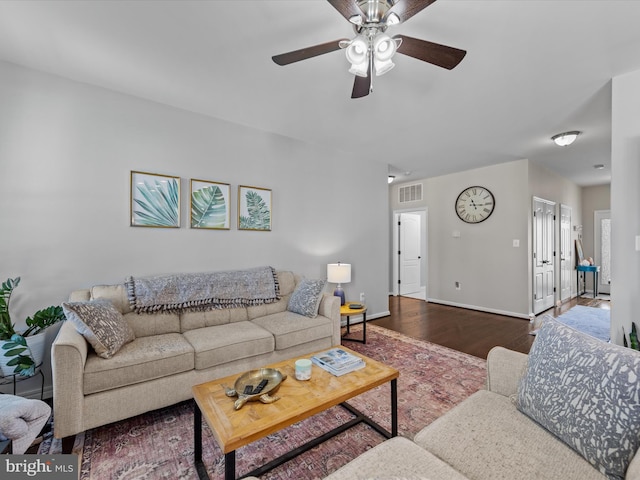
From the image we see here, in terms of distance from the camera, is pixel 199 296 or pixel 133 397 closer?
pixel 133 397

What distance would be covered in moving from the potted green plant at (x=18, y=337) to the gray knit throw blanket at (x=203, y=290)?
518 mm

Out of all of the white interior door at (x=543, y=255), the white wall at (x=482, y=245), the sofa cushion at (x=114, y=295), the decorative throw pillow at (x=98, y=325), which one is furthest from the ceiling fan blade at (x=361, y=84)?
the white interior door at (x=543, y=255)

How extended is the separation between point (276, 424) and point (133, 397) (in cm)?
119

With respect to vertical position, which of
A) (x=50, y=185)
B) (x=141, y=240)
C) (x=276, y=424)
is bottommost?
(x=276, y=424)

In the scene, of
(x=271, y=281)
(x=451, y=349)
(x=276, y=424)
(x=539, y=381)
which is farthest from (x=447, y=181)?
(x=276, y=424)

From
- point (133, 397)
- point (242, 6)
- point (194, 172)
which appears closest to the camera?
point (242, 6)

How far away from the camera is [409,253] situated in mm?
6816

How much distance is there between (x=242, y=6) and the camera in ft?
5.40

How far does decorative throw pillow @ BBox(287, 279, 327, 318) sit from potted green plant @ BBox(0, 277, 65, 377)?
1.88 m

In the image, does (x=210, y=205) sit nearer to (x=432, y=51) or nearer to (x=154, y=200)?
(x=154, y=200)

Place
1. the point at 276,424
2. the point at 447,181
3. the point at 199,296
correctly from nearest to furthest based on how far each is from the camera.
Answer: the point at 276,424 < the point at 199,296 < the point at 447,181

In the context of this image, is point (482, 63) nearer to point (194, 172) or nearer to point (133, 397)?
point (194, 172)

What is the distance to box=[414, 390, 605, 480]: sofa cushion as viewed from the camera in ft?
3.10

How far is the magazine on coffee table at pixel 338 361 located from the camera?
1745 mm
